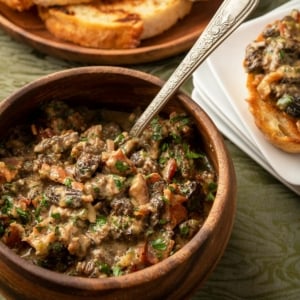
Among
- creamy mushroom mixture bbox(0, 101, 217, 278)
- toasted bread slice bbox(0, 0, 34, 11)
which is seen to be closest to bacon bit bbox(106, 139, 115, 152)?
creamy mushroom mixture bbox(0, 101, 217, 278)

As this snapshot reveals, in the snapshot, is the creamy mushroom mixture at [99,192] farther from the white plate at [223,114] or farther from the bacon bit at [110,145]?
the white plate at [223,114]

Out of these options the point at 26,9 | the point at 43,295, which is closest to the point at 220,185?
the point at 43,295

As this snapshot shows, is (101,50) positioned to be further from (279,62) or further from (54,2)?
(279,62)

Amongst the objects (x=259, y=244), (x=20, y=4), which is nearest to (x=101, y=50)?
(x=20, y=4)

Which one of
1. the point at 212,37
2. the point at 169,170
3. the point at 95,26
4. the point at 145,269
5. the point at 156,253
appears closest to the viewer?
the point at 145,269

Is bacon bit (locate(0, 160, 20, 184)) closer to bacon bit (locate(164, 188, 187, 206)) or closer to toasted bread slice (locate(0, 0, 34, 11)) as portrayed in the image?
bacon bit (locate(164, 188, 187, 206))
